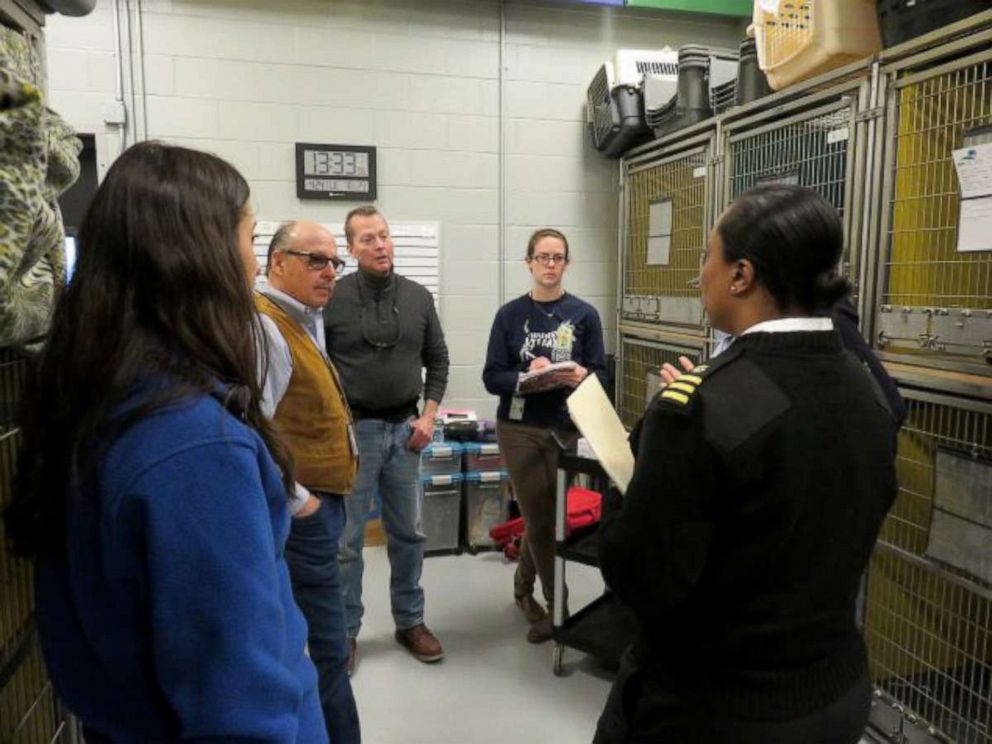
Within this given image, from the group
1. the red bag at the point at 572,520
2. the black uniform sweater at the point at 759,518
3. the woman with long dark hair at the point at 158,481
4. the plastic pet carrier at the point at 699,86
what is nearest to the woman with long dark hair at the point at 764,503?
the black uniform sweater at the point at 759,518

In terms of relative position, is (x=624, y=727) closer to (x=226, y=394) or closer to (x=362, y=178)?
(x=226, y=394)

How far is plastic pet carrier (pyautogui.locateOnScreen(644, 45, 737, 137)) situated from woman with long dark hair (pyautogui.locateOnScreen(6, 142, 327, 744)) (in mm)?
2815

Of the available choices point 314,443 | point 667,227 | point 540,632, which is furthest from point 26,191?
point 667,227

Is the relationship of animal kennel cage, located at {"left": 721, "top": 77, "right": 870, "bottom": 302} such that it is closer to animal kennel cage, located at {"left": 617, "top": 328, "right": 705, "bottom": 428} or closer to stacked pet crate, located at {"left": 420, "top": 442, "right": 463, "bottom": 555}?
animal kennel cage, located at {"left": 617, "top": 328, "right": 705, "bottom": 428}

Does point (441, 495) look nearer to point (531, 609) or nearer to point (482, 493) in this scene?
point (482, 493)

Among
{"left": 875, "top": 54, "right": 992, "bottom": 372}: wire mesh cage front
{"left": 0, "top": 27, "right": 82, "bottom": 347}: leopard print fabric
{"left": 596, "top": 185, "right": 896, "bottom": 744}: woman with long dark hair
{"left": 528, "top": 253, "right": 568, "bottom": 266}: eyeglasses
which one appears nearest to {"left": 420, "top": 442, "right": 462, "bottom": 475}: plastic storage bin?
{"left": 528, "top": 253, "right": 568, "bottom": 266}: eyeglasses

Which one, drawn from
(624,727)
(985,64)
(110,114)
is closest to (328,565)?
(624,727)

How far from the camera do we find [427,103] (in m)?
4.02

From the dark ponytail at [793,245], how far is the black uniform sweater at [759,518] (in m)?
0.07

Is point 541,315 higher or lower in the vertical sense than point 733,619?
higher

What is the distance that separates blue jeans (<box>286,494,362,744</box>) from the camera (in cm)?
197

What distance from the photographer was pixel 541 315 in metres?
3.05

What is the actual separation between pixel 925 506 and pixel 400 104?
3138 mm

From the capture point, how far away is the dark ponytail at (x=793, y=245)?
113 cm
